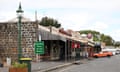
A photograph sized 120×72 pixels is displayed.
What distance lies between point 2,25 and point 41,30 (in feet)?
15.9

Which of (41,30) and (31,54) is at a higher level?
(41,30)

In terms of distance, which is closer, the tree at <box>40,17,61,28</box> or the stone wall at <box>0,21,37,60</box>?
the stone wall at <box>0,21,37,60</box>

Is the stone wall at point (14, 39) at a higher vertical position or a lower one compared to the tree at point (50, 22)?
lower

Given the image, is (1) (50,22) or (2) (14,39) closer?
(2) (14,39)

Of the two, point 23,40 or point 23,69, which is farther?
point 23,40

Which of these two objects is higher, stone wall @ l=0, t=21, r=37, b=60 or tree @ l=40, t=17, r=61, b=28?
tree @ l=40, t=17, r=61, b=28

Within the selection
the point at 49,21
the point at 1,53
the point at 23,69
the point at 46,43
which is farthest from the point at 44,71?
the point at 49,21

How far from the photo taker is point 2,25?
4397 centimetres

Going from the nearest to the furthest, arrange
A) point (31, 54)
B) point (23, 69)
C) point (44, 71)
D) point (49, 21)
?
point (23, 69), point (44, 71), point (31, 54), point (49, 21)

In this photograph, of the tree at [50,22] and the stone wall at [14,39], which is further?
the tree at [50,22]

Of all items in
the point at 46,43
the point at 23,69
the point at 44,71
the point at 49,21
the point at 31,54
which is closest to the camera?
the point at 23,69

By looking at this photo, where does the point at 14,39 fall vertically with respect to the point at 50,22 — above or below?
below

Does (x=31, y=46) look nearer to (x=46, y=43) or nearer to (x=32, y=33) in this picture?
(x=32, y=33)

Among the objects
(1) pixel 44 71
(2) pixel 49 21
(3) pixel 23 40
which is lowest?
(1) pixel 44 71
